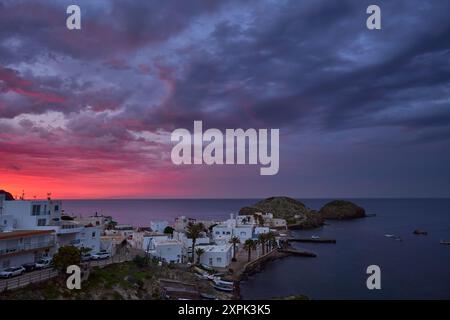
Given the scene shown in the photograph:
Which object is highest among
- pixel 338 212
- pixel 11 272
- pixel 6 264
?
pixel 6 264

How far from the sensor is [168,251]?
54594 millimetres

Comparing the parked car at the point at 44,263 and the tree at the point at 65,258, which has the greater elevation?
the tree at the point at 65,258

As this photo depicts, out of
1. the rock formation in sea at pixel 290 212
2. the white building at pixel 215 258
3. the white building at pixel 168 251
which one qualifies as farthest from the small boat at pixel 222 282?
the rock formation in sea at pixel 290 212

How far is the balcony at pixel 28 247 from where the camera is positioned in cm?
3338

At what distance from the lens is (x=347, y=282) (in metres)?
A: 59.8

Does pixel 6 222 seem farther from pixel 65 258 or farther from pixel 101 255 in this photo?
pixel 65 258

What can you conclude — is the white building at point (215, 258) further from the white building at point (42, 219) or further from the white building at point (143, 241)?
the white building at point (42, 219)

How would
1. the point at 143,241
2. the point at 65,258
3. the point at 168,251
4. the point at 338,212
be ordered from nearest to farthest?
the point at 65,258, the point at 168,251, the point at 143,241, the point at 338,212

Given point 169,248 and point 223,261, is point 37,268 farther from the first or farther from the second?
point 223,261

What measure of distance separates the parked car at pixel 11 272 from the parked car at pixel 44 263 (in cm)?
204

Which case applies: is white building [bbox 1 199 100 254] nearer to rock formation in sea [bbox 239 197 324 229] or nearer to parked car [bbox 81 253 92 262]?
parked car [bbox 81 253 92 262]

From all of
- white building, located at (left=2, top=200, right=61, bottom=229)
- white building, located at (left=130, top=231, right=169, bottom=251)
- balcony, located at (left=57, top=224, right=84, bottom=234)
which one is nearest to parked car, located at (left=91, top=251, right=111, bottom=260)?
balcony, located at (left=57, top=224, right=84, bottom=234)

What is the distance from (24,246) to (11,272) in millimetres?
4276

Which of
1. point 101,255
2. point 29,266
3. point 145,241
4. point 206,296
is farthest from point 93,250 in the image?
point 206,296
